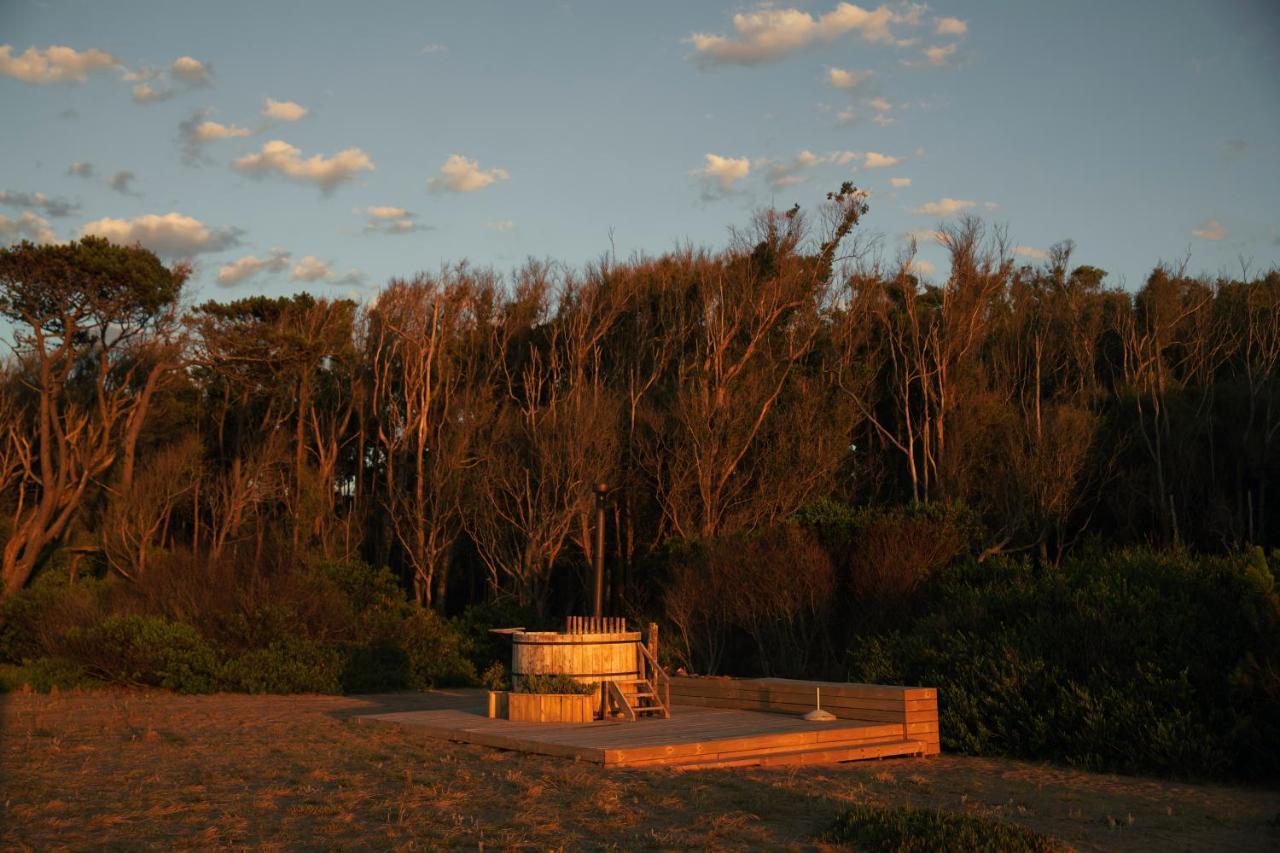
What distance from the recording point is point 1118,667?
36.5 feet

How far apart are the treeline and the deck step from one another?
623 inches

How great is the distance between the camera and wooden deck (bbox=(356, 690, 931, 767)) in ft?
32.4

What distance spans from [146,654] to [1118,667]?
1451 centimetres

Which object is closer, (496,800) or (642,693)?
(496,800)

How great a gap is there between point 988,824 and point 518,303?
1090 inches

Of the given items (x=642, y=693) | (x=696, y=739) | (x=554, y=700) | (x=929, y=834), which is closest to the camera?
(x=929, y=834)

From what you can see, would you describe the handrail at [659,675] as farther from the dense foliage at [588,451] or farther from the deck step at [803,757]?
the dense foliage at [588,451]

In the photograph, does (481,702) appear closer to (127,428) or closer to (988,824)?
(988,824)

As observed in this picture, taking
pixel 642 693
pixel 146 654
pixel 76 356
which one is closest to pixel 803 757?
pixel 642 693

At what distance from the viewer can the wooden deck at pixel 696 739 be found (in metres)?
9.88

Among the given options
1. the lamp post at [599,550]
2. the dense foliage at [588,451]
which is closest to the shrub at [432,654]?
the dense foliage at [588,451]

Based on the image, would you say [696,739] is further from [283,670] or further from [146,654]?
[146,654]

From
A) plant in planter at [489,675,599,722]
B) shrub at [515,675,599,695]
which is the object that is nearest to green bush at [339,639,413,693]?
plant in planter at [489,675,599,722]

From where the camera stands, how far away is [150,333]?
2870 centimetres
